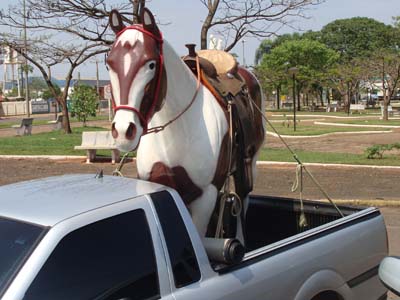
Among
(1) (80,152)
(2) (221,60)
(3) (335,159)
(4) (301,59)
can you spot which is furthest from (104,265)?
(4) (301,59)

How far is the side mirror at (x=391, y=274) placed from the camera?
2781 mm

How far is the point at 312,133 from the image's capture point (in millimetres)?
23953

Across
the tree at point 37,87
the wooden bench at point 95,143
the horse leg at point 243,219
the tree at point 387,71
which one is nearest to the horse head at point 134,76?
the horse leg at point 243,219

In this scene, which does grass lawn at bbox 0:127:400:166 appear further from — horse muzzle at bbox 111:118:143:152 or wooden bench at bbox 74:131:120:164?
horse muzzle at bbox 111:118:143:152

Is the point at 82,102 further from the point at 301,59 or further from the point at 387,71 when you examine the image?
the point at 301,59

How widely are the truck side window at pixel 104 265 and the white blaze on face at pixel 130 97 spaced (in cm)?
79

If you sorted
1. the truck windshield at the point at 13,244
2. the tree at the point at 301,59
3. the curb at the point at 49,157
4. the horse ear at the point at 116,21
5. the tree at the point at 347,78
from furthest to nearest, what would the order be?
the tree at the point at 301,59 → the tree at the point at 347,78 → the curb at the point at 49,157 → the horse ear at the point at 116,21 → the truck windshield at the point at 13,244

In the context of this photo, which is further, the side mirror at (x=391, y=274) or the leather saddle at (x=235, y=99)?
the leather saddle at (x=235, y=99)

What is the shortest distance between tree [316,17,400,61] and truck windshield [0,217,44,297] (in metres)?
80.6

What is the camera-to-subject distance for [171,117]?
4.14 m

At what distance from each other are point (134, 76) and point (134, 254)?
4.43ft

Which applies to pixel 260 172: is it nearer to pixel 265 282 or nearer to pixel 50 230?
pixel 265 282

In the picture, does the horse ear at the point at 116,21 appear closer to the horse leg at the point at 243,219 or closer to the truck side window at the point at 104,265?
the truck side window at the point at 104,265

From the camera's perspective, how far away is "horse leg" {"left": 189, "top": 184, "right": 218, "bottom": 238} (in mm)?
4169
